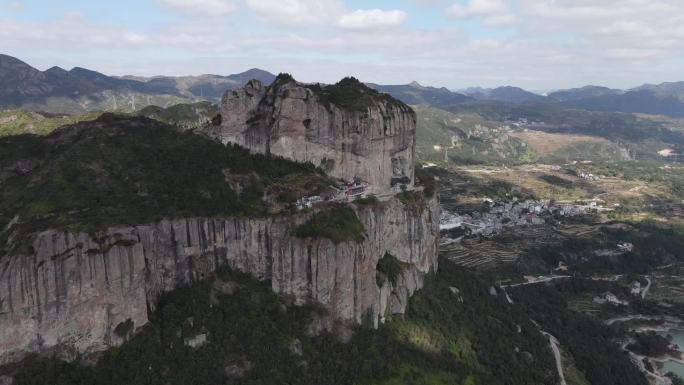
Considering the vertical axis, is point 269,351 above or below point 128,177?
below

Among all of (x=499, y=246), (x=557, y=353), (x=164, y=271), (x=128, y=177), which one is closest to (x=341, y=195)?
(x=164, y=271)

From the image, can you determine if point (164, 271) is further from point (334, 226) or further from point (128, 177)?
point (334, 226)

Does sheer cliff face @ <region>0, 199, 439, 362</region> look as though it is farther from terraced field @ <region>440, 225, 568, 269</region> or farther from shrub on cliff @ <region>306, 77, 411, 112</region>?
terraced field @ <region>440, 225, 568, 269</region>

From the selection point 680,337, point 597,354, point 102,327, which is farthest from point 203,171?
point 680,337

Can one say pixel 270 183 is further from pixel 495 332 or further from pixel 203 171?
pixel 495 332

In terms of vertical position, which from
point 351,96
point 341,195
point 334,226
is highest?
point 351,96

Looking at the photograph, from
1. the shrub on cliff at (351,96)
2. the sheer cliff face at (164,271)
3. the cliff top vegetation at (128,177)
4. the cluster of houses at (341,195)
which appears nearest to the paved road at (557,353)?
the sheer cliff face at (164,271)

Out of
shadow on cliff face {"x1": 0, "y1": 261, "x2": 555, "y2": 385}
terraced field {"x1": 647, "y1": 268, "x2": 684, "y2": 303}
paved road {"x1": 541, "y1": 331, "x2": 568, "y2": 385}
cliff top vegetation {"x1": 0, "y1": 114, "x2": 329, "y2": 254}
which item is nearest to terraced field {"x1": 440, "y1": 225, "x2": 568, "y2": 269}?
terraced field {"x1": 647, "y1": 268, "x2": 684, "y2": 303}
